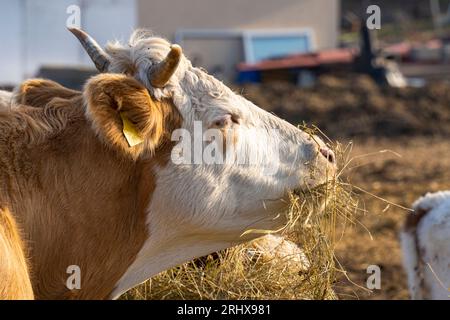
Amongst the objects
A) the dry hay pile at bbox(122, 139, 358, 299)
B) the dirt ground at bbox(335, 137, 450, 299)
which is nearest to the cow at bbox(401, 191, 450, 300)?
the dirt ground at bbox(335, 137, 450, 299)

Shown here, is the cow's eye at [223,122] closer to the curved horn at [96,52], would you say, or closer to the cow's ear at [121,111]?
the cow's ear at [121,111]

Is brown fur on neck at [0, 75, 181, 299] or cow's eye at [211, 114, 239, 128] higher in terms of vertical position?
cow's eye at [211, 114, 239, 128]

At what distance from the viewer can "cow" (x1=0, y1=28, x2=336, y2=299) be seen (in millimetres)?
3648

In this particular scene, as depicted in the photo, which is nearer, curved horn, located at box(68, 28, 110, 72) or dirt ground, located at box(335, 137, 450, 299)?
curved horn, located at box(68, 28, 110, 72)

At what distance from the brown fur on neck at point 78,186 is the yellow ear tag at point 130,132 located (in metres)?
0.03

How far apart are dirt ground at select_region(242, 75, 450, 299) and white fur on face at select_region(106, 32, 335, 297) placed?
7.33ft

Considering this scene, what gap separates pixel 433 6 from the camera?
3688 cm

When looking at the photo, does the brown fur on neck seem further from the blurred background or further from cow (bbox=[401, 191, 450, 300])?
the blurred background

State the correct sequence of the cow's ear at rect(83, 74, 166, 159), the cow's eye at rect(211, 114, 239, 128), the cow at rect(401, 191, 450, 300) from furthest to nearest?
the cow at rect(401, 191, 450, 300) → the cow's eye at rect(211, 114, 239, 128) → the cow's ear at rect(83, 74, 166, 159)

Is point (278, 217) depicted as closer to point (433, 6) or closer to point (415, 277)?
point (415, 277)

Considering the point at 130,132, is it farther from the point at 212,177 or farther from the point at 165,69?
the point at 212,177

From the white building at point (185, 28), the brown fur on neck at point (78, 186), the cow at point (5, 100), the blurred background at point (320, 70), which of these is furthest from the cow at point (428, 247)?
the white building at point (185, 28)

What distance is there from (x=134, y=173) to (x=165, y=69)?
0.46 metres
